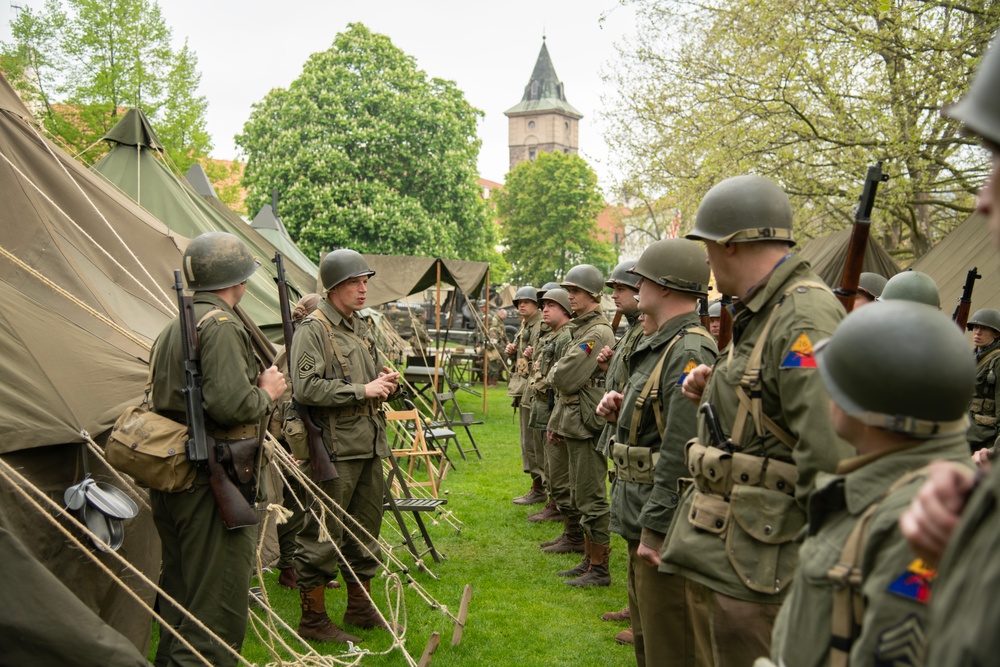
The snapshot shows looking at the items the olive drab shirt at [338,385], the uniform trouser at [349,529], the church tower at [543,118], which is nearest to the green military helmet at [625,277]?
the olive drab shirt at [338,385]

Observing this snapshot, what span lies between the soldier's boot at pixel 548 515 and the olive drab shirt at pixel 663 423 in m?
4.50

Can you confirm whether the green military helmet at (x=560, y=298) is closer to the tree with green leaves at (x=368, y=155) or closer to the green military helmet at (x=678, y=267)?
the green military helmet at (x=678, y=267)

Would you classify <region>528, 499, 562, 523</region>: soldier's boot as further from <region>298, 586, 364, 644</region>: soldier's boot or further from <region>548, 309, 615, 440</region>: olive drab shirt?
<region>298, 586, 364, 644</region>: soldier's boot

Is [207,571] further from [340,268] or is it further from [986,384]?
[986,384]

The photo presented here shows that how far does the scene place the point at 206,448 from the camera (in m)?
3.85

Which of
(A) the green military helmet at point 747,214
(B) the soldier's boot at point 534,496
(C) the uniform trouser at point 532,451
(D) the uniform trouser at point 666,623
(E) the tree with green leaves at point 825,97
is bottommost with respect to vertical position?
(B) the soldier's boot at point 534,496

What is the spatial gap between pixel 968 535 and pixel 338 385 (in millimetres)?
4473

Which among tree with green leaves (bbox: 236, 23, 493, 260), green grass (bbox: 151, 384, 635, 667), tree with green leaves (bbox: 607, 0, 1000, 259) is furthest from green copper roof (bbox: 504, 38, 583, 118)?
green grass (bbox: 151, 384, 635, 667)

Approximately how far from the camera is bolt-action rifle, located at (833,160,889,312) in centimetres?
276

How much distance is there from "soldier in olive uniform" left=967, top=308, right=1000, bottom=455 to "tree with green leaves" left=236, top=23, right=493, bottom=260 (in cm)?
2964

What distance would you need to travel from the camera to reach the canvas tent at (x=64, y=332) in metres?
4.01

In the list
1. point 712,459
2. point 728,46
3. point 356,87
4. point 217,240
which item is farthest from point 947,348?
point 356,87

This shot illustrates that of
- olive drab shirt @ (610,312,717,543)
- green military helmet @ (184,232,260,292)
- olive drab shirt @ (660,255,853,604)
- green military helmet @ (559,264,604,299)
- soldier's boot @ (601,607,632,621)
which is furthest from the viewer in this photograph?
green military helmet @ (559,264,604,299)

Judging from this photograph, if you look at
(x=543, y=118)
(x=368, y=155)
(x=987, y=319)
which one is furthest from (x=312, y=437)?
(x=543, y=118)
